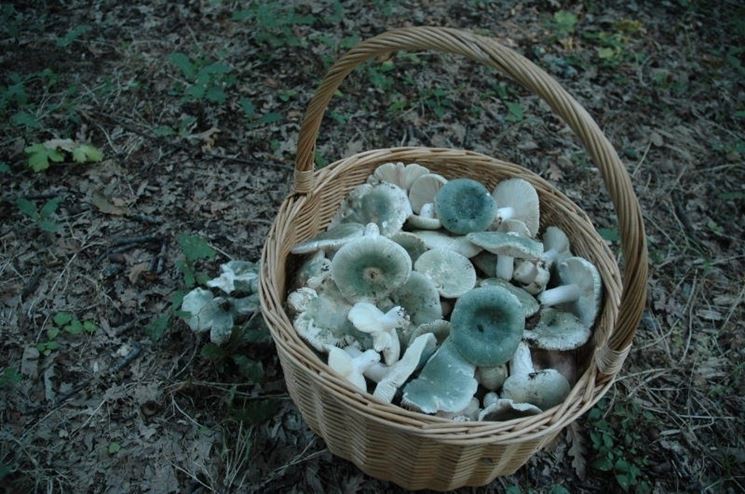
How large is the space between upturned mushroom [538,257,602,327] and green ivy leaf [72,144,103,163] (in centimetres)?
291

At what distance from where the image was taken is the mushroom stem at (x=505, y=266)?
8.47 ft

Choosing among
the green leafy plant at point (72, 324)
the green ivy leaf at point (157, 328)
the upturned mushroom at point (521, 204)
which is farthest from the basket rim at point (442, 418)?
the green leafy plant at point (72, 324)

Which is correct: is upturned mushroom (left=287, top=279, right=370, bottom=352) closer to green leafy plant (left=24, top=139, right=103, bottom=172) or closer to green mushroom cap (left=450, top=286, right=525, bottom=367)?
green mushroom cap (left=450, top=286, right=525, bottom=367)

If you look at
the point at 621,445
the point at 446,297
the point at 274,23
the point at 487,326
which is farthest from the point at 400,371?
the point at 274,23

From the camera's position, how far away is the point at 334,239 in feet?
8.42

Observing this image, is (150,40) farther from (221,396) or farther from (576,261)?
(576,261)

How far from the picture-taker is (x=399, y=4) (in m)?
5.14

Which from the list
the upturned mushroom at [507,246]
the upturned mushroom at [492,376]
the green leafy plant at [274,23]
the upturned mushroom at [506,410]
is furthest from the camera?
the green leafy plant at [274,23]

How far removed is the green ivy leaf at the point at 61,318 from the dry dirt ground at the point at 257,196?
1 cm

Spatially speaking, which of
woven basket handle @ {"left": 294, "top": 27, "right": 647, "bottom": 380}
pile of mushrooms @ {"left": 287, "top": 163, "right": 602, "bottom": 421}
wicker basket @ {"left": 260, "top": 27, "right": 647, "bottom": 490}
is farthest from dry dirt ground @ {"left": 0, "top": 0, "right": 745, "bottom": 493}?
woven basket handle @ {"left": 294, "top": 27, "right": 647, "bottom": 380}

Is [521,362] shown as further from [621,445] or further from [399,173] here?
[399,173]

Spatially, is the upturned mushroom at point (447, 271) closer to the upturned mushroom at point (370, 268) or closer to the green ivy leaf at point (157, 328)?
the upturned mushroom at point (370, 268)

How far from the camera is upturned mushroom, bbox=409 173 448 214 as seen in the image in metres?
2.85

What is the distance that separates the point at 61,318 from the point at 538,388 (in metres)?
2.41
